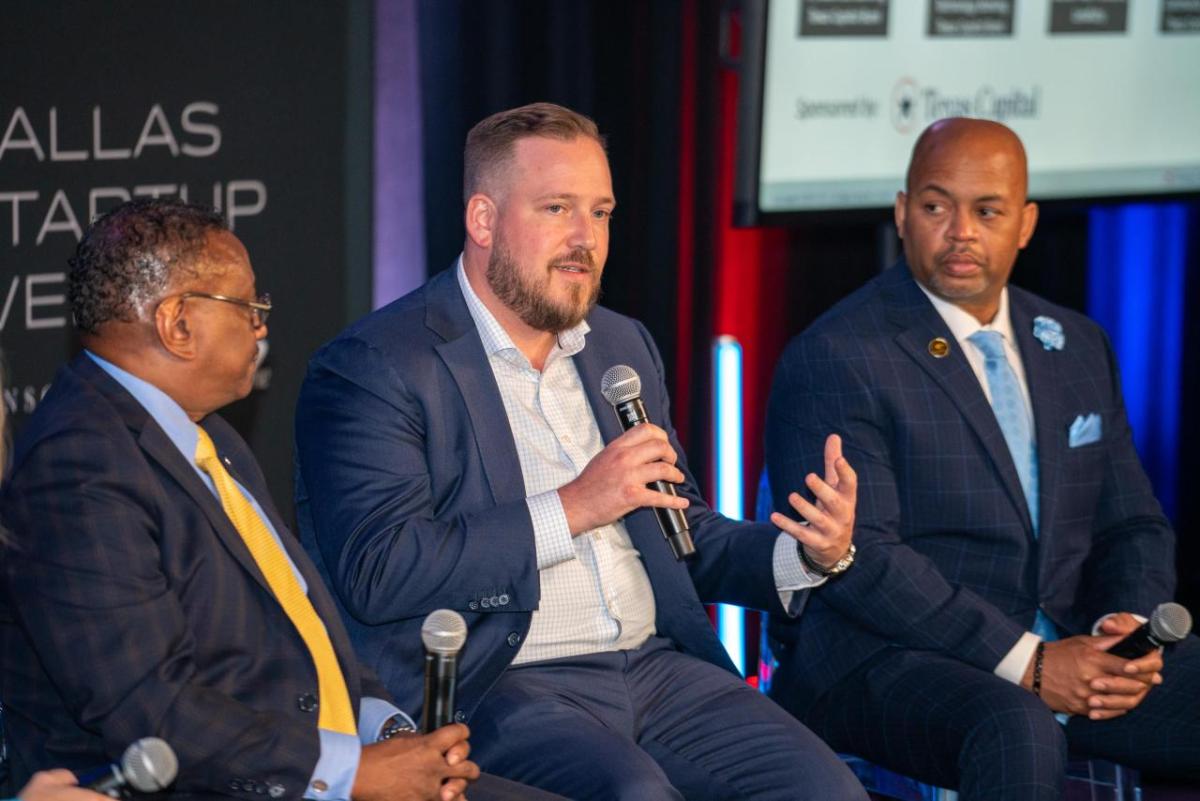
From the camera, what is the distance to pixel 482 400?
3.01 m

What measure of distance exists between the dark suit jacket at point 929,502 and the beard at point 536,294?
649 mm

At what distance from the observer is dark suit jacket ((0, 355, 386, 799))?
7.37 ft

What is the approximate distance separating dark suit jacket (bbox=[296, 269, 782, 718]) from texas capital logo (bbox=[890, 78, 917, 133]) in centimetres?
206

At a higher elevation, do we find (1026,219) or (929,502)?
(1026,219)

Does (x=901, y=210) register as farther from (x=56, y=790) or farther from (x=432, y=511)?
(x=56, y=790)

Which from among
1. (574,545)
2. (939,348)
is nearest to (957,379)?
(939,348)

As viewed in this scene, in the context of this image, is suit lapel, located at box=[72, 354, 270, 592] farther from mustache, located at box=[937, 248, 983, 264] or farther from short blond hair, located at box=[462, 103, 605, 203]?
mustache, located at box=[937, 248, 983, 264]

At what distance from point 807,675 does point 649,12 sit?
2.10m

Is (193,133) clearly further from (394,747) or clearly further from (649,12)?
(394,747)

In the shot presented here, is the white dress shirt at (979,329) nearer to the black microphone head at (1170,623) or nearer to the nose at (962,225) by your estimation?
the nose at (962,225)

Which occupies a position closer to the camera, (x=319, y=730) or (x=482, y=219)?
(x=319, y=730)

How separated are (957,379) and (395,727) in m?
1.54

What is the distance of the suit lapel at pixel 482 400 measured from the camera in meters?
2.98

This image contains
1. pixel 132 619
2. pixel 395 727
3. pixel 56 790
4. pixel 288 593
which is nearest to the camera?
pixel 56 790
